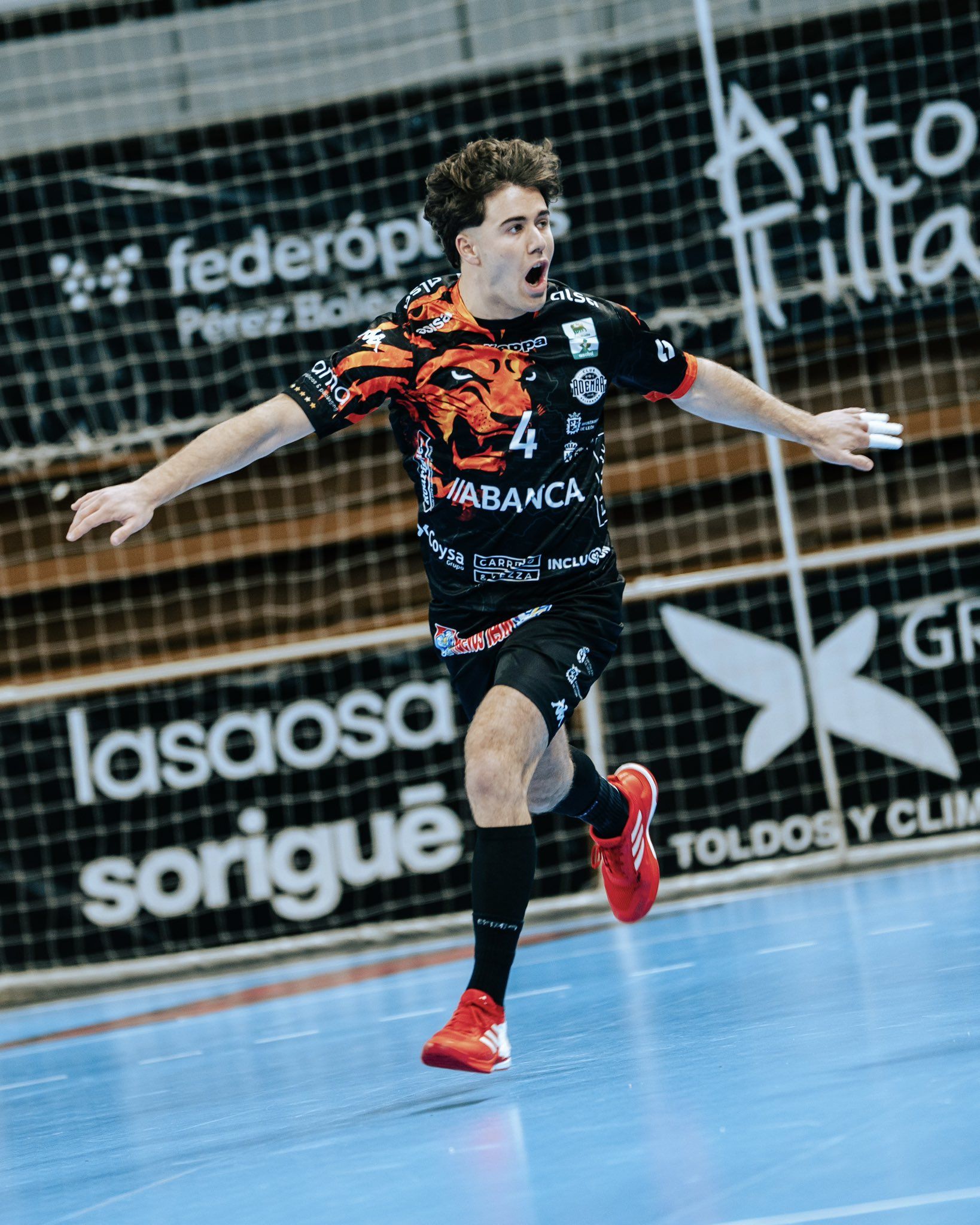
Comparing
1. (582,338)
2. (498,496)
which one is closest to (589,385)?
(582,338)

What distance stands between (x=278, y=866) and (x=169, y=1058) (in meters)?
2.01

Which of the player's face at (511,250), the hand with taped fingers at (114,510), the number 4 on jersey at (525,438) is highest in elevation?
the player's face at (511,250)

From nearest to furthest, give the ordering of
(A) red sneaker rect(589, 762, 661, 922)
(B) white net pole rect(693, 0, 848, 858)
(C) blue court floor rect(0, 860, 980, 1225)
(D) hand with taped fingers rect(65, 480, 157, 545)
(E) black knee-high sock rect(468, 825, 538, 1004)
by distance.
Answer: (C) blue court floor rect(0, 860, 980, 1225) → (D) hand with taped fingers rect(65, 480, 157, 545) → (E) black knee-high sock rect(468, 825, 538, 1004) → (A) red sneaker rect(589, 762, 661, 922) → (B) white net pole rect(693, 0, 848, 858)

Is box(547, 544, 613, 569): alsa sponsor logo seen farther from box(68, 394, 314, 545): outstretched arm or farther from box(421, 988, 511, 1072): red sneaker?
box(421, 988, 511, 1072): red sneaker

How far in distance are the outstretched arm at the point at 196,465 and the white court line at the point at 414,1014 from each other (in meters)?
1.84

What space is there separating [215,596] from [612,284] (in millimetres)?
2439

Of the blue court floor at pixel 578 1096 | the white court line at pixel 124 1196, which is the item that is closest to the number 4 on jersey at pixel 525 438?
the blue court floor at pixel 578 1096

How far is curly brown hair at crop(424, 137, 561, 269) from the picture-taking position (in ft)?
10.9

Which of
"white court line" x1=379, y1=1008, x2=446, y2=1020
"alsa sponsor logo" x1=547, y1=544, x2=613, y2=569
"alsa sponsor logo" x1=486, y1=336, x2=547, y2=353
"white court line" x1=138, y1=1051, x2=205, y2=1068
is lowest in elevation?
"white court line" x1=138, y1=1051, x2=205, y2=1068

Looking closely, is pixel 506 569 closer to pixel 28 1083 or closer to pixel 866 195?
pixel 28 1083

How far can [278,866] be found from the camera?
251 inches

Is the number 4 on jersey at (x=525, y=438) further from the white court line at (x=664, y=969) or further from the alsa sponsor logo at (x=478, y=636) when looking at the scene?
the white court line at (x=664, y=969)

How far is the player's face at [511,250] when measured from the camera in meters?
3.29

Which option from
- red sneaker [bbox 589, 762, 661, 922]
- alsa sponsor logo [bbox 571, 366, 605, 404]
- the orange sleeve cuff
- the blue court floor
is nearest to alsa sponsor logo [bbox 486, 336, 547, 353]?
alsa sponsor logo [bbox 571, 366, 605, 404]
